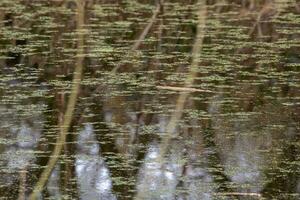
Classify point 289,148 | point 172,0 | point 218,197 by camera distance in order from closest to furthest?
point 218,197, point 289,148, point 172,0

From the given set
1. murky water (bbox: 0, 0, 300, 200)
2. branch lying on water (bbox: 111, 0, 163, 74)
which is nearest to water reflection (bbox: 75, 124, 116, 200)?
murky water (bbox: 0, 0, 300, 200)

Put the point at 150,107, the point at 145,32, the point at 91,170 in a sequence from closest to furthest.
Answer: the point at 91,170 < the point at 150,107 < the point at 145,32

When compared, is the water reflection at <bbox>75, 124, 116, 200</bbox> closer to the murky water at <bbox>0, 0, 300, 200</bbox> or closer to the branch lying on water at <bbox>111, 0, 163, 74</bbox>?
the murky water at <bbox>0, 0, 300, 200</bbox>

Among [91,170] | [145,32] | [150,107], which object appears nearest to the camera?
[91,170]

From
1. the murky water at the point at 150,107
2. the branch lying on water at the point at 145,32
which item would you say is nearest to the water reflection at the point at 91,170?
the murky water at the point at 150,107

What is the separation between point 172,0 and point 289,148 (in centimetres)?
252

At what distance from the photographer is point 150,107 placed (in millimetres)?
2561

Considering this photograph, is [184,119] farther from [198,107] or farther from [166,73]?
[166,73]

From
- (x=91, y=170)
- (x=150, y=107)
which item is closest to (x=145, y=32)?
(x=150, y=107)

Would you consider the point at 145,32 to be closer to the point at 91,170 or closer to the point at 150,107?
the point at 150,107

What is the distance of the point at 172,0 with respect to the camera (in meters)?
4.55

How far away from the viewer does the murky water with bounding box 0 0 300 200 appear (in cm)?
198

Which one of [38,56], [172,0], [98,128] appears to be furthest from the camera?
[172,0]

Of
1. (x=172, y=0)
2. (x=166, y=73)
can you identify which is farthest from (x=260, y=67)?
(x=172, y=0)
